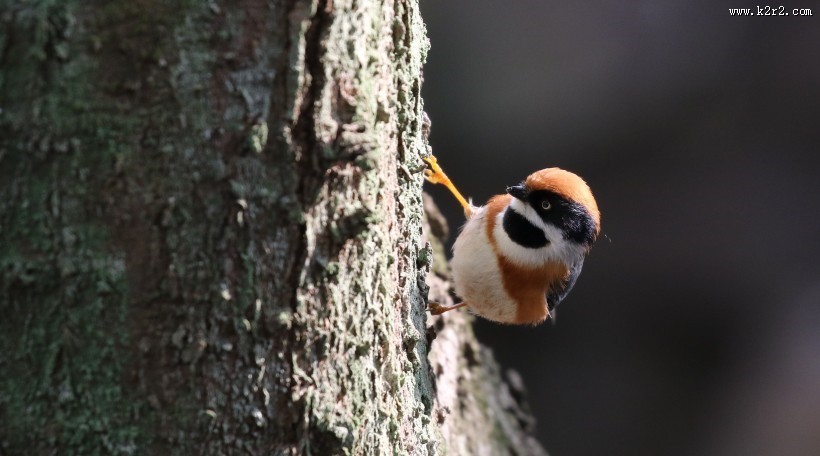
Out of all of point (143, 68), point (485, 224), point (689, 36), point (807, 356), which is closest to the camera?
point (143, 68)

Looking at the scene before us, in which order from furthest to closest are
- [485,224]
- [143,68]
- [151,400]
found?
[485,224] < [151,400] < [143,68]

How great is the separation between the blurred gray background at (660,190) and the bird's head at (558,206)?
6.11 ft

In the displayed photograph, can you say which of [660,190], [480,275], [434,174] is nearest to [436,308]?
[480,275]

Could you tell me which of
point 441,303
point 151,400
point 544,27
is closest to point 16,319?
point 151,400

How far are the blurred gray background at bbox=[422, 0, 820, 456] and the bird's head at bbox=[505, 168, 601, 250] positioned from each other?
1861 mm

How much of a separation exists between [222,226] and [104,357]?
0.38 metres

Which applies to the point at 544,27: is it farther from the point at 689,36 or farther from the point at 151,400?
the point at 151,400

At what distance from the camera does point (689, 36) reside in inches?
208

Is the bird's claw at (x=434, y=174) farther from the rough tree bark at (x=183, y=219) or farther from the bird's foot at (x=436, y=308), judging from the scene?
the rough tree bark at (x=183, y=219)

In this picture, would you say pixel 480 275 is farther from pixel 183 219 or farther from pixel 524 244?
pixel 183 219

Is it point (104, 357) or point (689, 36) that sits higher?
point (689, 36)

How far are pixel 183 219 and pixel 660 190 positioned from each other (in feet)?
15.1

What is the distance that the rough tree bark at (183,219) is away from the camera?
1.47 metres

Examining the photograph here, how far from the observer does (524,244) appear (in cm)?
A: 346
